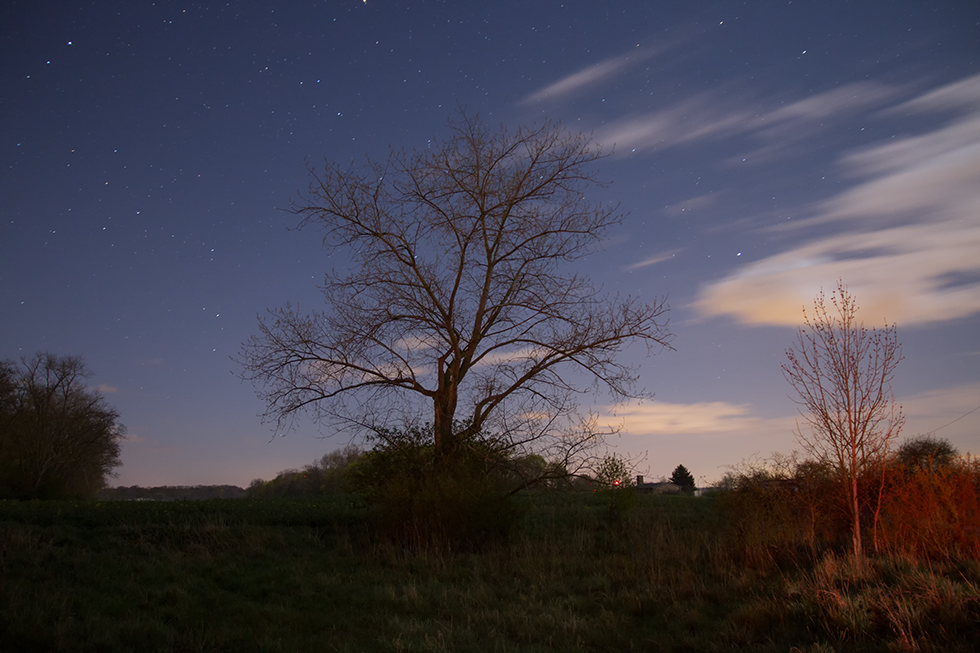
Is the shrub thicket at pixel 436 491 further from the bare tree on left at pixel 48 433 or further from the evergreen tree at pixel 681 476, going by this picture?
the evergreen tree at pixel 681 476

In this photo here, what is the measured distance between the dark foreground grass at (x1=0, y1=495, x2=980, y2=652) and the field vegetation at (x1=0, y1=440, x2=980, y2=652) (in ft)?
0.11

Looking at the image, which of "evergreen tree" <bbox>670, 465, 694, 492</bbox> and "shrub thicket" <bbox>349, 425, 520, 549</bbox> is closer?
"shrub thicket" <bbox>349, 425, 520, 549</bbox>

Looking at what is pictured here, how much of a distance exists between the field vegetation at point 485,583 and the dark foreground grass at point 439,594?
3 centimetres

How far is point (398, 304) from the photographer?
531 inches

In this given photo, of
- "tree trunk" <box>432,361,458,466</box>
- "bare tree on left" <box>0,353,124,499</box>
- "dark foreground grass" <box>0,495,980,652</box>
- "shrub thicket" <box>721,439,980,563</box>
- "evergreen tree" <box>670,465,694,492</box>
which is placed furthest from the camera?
"evergreen tree" <box>670,465,694,492</box>

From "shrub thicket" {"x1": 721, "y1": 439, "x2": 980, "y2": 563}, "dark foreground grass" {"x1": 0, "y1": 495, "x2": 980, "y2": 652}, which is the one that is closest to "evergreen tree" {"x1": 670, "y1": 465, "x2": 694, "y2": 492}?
"shrub thicket" {"x1": 721, "y1": 439, "x2": 980, "y2": 563}

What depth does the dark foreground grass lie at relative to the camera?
6.05 m

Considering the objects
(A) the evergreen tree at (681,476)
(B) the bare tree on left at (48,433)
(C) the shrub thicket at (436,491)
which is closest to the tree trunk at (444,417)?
(C) the shrub thicket at (436,491)

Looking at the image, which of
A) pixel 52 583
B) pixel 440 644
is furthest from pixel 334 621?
pixel 52 583

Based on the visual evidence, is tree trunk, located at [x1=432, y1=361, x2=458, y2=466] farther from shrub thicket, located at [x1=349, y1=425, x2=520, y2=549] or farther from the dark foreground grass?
the dark foreground grass

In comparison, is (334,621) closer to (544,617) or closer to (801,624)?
(544,617)

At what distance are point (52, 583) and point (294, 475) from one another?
38963 mm

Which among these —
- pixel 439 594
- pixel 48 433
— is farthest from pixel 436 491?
pixel 48 433

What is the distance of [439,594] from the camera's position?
8391mm
